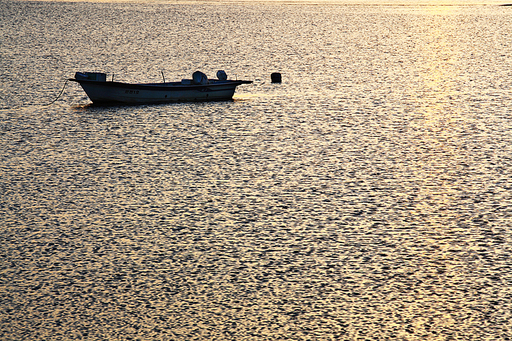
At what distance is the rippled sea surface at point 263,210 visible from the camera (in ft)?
46.4

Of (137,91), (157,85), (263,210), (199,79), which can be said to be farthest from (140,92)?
(263,210)

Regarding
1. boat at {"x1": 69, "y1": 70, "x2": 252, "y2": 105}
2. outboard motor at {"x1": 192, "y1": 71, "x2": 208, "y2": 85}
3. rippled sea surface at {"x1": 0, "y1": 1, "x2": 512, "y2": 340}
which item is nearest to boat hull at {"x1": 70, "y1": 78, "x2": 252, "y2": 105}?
boat at {"x1": 69, "y1": 70, "x2": 252, "y2": 105}

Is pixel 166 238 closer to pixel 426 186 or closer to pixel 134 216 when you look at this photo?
pixel 134 216

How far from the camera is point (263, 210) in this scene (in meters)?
20.8

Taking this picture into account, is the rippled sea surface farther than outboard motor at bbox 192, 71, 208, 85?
No

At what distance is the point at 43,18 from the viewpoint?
97.7m

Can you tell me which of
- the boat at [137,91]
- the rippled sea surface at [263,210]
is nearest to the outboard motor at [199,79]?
the boat at [137,91]

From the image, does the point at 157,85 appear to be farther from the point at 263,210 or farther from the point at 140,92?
the point at 263,210

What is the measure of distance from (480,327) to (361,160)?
13469 mm

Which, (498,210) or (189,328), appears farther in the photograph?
(498,210)

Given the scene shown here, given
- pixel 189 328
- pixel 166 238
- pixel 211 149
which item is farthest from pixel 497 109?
pixel 189 328

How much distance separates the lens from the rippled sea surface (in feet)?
46.4

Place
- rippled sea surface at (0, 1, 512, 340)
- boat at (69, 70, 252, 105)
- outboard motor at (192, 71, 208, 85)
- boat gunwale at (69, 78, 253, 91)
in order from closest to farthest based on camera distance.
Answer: rippled sea surface at (0, 1, 512, 340)
boat gunwale at (69, 78, 253, 91)
boat at (69, 70, 252, 105)
outboard motor at (192, 71, 208, 85)

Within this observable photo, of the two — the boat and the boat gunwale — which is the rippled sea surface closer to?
the boat
